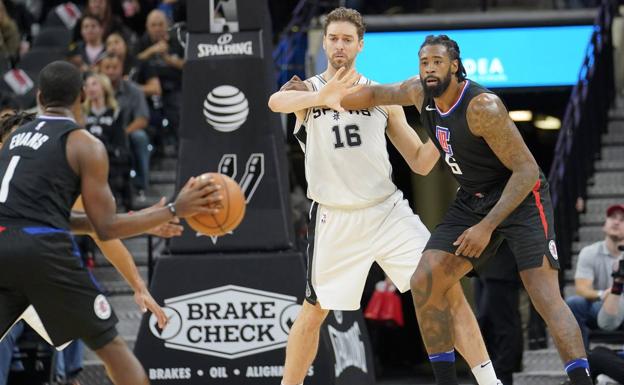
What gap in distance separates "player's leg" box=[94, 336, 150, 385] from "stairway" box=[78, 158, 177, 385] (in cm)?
498

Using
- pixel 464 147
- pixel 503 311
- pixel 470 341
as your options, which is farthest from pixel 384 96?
pixel 503 311

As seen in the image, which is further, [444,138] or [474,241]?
[444,138]

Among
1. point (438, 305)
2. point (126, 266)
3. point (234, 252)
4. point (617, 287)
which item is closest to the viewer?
point (126, 266)

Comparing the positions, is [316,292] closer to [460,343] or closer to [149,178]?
[460,343]

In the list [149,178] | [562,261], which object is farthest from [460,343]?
[149,178]

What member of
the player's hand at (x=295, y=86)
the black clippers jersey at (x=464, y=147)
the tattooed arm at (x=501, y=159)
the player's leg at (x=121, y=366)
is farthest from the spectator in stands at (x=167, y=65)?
the player's leg at (x=121, y=366)

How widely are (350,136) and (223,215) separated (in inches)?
64.8

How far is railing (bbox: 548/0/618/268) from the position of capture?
12.6m

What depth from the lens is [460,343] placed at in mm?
7547

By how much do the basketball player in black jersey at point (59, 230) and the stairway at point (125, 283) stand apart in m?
5.01

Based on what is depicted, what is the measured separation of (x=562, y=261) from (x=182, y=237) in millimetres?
4316

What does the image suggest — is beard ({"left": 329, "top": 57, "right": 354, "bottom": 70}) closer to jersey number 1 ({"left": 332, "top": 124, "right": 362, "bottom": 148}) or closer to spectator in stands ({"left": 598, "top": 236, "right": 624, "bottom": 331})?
jersey number 1 ({"left": 332, "top": 124, "right": 362, "bottom": 148})

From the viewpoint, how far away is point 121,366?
634 centimetres

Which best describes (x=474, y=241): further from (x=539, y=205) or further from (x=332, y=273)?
(x=332, y=273)
